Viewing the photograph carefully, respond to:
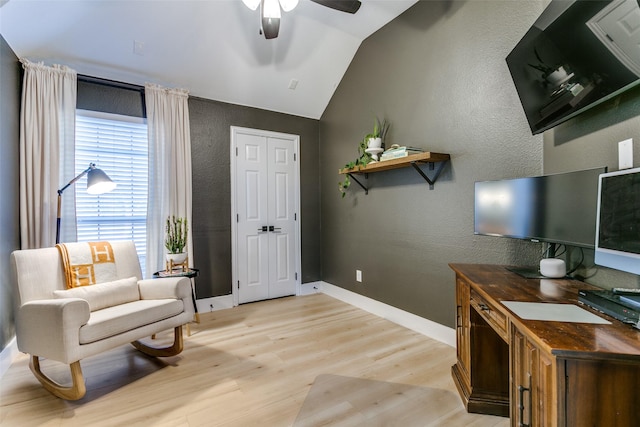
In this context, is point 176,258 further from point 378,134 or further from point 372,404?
point 378,134

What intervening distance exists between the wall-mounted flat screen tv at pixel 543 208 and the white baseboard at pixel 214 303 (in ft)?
9.18

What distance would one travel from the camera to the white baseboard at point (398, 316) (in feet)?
8.34

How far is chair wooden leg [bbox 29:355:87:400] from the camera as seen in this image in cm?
177

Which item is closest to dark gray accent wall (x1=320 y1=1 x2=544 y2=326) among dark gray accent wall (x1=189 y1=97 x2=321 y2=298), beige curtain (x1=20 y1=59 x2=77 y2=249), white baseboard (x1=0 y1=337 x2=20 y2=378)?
dark gray accent wall (x1=189 y1=97 x2=321 y2=298)

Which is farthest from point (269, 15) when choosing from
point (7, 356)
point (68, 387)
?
point (7, 356)

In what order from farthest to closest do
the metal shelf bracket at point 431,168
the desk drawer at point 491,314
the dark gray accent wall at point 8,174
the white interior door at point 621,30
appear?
the metal shelf bracket at point 431,168 < the dark gray accent wall at point 8,174 < the desk drawer at point 491,314 < the white interior door at point 621,30

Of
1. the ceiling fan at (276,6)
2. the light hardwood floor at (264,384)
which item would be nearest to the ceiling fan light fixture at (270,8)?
the ceiling fan at (276,6)

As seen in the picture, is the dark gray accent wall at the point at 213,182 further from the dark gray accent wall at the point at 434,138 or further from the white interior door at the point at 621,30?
the white interior door at the point at 621,30

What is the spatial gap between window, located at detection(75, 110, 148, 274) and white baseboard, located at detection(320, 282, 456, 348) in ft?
7.56

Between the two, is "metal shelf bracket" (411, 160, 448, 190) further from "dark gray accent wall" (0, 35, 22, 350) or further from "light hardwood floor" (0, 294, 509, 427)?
"dark gray accent wall" (0, 35, 22, 350)

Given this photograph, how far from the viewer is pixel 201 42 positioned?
2.95 m

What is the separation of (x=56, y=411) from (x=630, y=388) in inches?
103

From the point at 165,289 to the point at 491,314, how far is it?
2222 mm

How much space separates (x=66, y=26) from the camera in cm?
247
